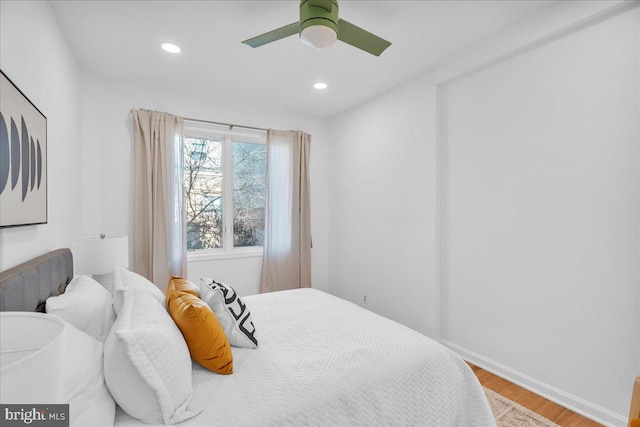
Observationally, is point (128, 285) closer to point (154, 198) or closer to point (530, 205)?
point (154, 198)

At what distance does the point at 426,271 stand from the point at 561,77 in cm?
184

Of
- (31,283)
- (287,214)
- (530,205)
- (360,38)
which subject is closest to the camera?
(31,283)

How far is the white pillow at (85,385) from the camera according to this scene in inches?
37.3

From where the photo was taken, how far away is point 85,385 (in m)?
1.02

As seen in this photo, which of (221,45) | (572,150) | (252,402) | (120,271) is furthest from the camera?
(221,45)

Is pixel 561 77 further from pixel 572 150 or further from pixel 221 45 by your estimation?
pixel 221 45

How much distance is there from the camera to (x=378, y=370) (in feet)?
4.73

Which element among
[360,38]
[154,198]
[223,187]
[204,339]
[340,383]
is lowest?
[340,383]

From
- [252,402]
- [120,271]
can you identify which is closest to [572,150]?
[252,402]

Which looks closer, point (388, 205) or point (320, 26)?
point (320, 26)

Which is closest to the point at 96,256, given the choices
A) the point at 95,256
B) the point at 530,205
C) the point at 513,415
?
the point at 95,256

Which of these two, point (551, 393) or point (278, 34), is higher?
point (278, 34)

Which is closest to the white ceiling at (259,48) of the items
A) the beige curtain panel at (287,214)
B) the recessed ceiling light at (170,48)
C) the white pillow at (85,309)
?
the recessed ceiling light at (170,48)

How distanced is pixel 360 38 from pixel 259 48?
1097 mm
